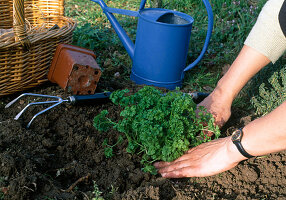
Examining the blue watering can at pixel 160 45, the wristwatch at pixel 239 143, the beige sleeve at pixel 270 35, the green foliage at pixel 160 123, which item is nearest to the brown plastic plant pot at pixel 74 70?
the blue watering can at pixel 160 45

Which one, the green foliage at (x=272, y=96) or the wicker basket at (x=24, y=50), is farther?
the green foliage at (x=272, y=96)

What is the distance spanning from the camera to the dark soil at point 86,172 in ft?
5.32

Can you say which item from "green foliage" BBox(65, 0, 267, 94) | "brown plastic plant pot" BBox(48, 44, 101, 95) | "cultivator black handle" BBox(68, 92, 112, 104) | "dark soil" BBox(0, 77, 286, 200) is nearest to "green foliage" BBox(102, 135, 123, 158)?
"dark soil" BBox(0, 77, 286, 200)

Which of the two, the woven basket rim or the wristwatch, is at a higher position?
the woven basket rim

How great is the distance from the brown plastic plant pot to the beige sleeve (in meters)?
1.14

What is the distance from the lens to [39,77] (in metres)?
2.58

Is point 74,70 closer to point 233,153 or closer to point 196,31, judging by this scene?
point 233,153

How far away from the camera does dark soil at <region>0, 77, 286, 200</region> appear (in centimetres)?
162

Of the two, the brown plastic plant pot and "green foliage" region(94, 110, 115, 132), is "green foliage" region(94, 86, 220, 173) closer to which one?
"green foliage" region(94, 110, 115, 132)

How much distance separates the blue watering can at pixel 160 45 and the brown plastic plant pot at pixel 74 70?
1.58ft

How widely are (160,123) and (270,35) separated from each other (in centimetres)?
89

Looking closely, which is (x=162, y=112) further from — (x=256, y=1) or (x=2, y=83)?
(x=256, y=1)

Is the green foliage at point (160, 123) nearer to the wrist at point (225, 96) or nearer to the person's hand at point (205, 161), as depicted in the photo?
the person's hand at point (205, 161)

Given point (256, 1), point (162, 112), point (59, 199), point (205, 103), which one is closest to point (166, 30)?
point (205, 103)
